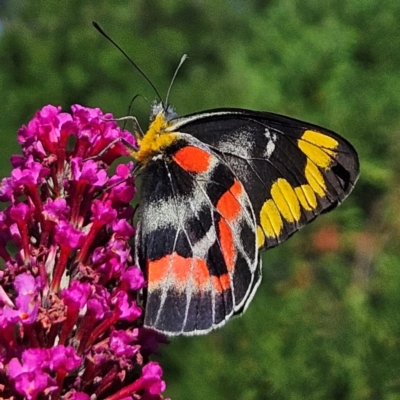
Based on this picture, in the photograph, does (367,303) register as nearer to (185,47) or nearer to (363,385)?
(363,385)

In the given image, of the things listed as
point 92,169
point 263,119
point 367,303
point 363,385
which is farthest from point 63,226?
point 367,303

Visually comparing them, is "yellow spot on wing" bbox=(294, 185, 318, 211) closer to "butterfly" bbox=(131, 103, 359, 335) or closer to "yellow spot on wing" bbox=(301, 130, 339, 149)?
"butterfly" bbox=(131, 103, 359, 335)

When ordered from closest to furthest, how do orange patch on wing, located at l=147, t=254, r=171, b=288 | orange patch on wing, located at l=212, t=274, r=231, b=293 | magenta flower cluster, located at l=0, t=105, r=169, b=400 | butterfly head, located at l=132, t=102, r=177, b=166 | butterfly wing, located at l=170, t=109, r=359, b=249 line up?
1. magenta flower cluster, located at l=0, t=105, r=169, b=400
2. orange patch on wing, located at l=147, t=254, r=171, b=288
3. orange patch on wing, located at l=212, t=274, r=231, b=293
4. butterfly head, located at l=132, t=102, r=177, b=166
5. butterfly wing, located at l=170, t=109, r=359, b=249

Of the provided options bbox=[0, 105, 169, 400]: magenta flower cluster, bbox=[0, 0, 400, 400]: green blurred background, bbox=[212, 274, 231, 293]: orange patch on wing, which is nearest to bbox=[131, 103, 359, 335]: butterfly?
bbox=[212, 274, 231, 293]: orange patch on wing

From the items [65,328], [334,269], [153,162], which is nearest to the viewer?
[65,328]

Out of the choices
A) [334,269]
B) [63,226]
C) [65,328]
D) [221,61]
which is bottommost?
[65,328]

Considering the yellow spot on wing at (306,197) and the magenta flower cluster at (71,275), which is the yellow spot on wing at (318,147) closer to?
the yellow spot on wing at (306,197)

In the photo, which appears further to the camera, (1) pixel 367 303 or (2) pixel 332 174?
(1) pixel 367 303

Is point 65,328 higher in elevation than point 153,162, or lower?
lower
